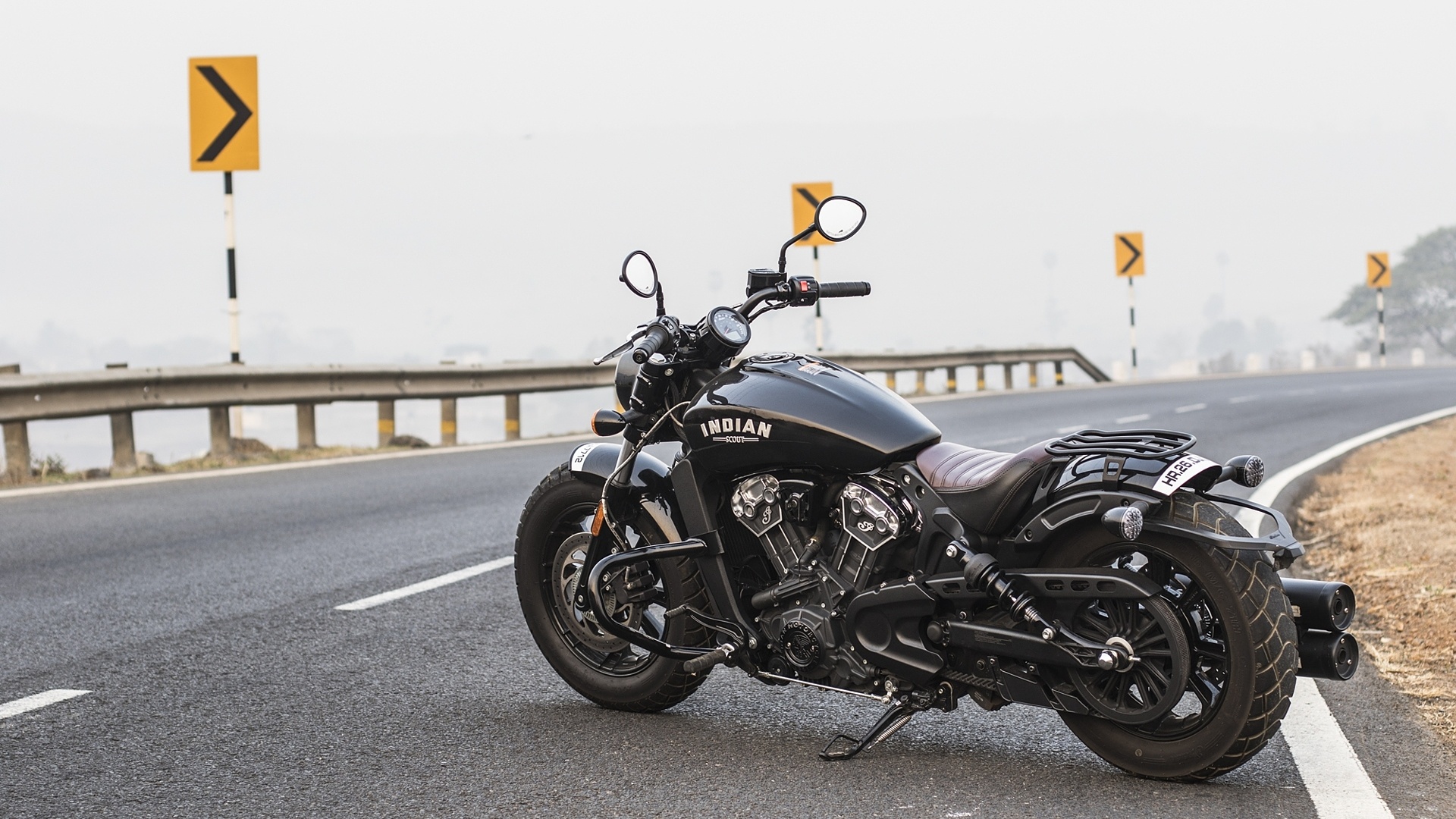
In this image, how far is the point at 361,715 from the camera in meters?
4.68

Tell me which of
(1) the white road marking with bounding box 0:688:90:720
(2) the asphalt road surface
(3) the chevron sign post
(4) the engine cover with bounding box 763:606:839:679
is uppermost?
(3) the chevron sign post

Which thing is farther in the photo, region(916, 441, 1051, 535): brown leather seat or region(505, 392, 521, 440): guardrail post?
region(505, 392, 521, 440): guardrail post

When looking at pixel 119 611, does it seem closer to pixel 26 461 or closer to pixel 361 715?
pixel 361 715

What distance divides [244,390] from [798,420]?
34.5ft

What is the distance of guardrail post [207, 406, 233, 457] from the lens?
1351cm

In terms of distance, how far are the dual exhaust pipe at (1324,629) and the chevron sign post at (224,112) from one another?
13.3 metres

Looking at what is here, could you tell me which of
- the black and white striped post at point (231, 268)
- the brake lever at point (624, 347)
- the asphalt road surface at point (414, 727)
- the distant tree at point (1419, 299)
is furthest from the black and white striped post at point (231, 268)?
the distant tree at point (1419, 299)

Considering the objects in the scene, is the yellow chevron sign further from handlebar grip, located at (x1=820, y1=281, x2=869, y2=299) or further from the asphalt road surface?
handlebar grip, located at (x1=820, y1=281, x2=869, y2=299)

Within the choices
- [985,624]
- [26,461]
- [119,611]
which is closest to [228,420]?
[26,461]

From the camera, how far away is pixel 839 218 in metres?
4.38

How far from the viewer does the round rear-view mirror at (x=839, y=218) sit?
14.3ft

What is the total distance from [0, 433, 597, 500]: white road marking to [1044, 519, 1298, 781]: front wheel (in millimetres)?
9145

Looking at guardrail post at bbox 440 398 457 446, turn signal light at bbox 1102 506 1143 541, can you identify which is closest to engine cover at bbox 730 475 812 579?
turn signal light at bbox 1102 506 1143 541

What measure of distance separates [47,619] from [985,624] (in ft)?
14.2
